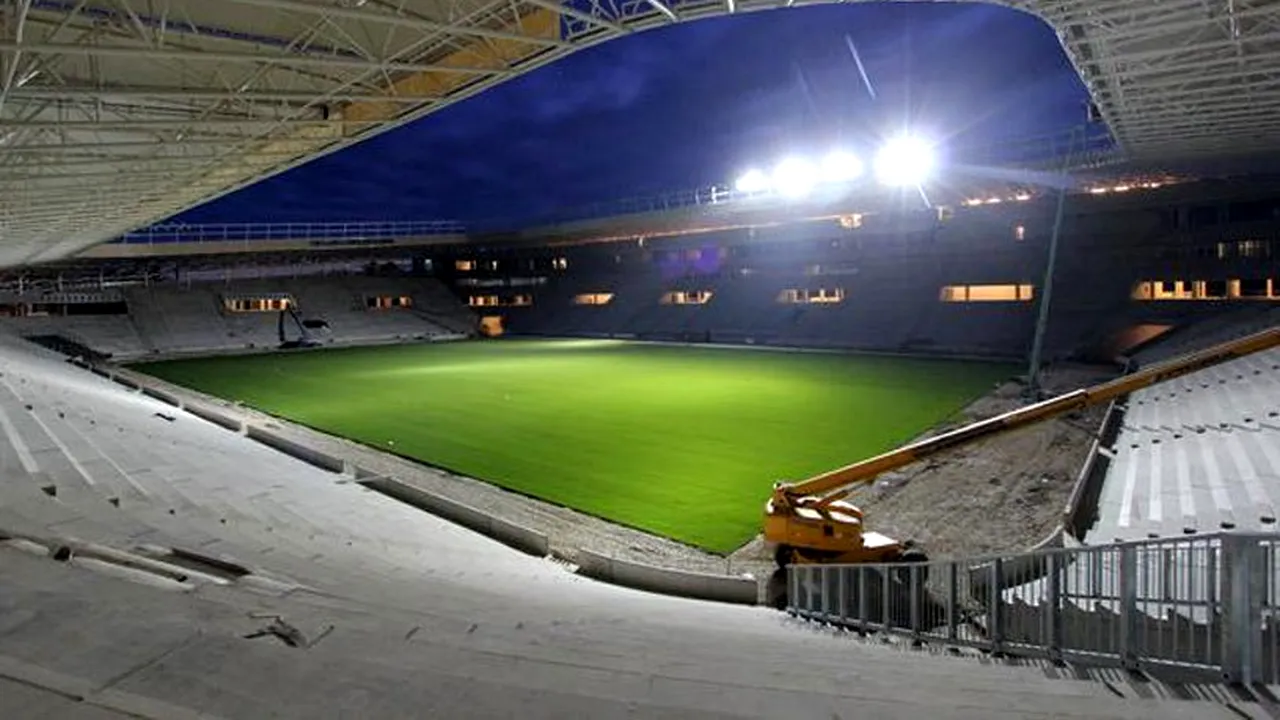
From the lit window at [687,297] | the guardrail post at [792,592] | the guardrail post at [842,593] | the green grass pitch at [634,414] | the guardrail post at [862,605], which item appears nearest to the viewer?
the guardrail post at [862,605]

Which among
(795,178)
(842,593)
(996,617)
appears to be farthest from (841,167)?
(996,617)

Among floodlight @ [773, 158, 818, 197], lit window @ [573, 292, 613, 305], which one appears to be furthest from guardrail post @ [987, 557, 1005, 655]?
lit window @ [573, 292, 613, 305]

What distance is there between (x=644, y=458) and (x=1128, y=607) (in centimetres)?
1442

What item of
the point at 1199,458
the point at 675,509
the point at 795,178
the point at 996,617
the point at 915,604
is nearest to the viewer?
the point at 996,617

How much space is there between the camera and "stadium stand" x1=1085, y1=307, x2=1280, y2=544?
9.85 m

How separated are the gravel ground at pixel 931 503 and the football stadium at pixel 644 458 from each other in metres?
0.13

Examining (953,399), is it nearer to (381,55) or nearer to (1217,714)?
(381,55)

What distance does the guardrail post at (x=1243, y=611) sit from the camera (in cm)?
426

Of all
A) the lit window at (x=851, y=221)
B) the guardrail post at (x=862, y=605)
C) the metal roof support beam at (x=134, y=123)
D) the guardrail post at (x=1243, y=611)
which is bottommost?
the guardrail post at (x=862, y=605)

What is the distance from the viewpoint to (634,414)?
25.5 m

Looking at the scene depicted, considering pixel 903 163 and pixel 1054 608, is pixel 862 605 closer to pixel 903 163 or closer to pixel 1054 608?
pixel 1054 608

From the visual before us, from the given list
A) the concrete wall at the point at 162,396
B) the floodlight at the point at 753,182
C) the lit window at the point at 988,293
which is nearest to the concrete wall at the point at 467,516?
the concrete wall at the point at 162,396

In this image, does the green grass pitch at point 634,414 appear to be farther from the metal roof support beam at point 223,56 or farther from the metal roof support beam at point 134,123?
the metal roof support beam at point 134,123

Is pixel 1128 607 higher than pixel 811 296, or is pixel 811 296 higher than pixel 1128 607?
pixel 811 296
